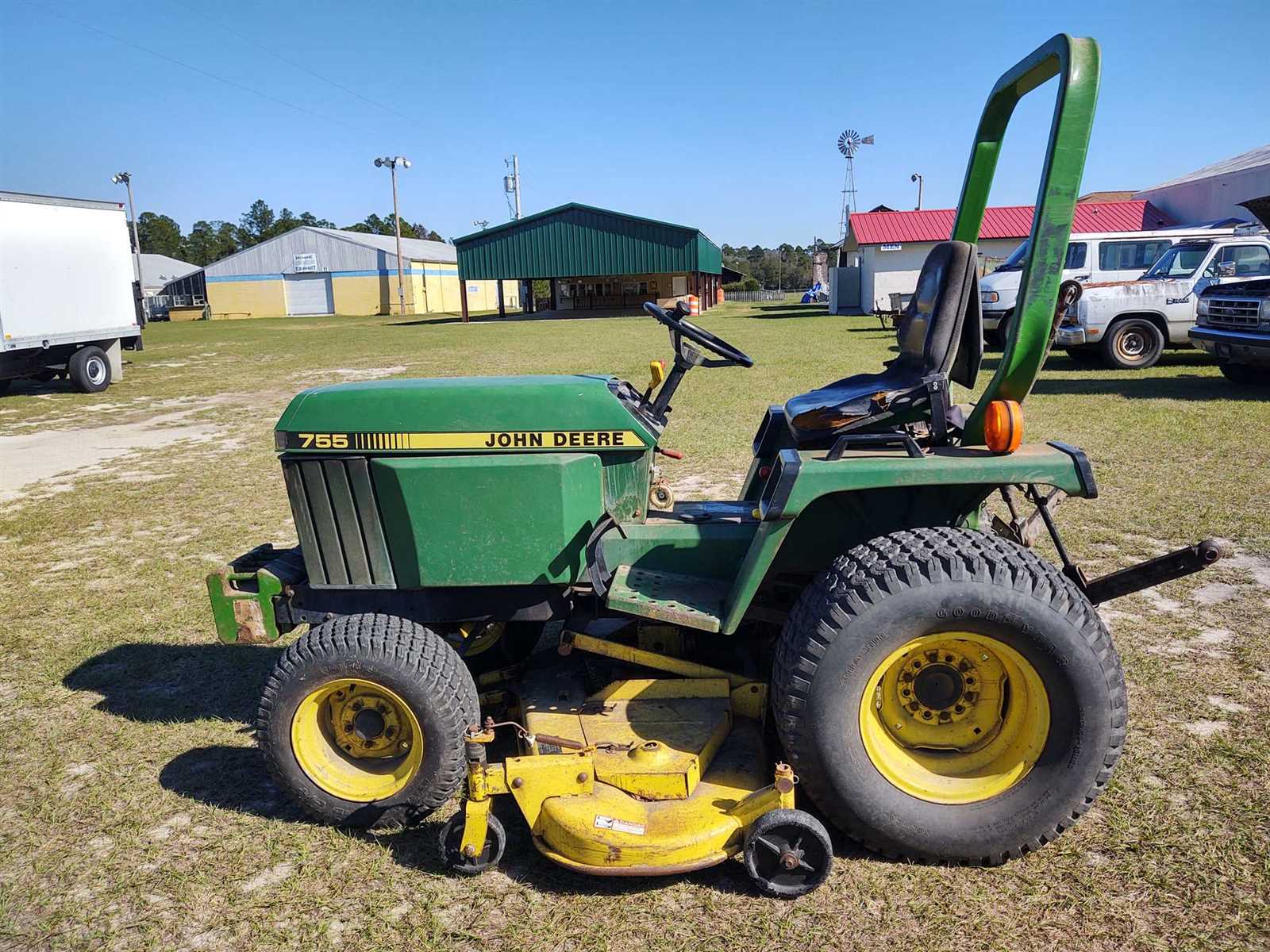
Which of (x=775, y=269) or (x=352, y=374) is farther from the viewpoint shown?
(x=775, y=269)

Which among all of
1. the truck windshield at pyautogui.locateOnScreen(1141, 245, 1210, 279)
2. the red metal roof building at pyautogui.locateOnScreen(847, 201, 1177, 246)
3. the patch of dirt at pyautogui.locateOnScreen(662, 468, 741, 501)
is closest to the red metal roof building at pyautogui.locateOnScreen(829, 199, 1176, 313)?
the red metal roof building at pyautogui.locateOnScreen(847, 201, 1177, 246)

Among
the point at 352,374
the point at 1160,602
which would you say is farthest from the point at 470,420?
the point at 352,374

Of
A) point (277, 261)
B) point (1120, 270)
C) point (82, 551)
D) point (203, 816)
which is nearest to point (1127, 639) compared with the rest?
point (203, 816)

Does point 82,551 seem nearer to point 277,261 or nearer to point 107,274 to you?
point 107,274

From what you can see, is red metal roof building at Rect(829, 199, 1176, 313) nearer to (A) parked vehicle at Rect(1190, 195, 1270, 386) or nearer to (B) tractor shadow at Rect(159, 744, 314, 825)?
(A) parked vehicle at Rect(1190, 195, 1270, 386)

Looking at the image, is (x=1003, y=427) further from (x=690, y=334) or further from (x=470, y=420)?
(x=470, y=420)

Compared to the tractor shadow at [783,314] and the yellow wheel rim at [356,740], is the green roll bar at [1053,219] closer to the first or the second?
the yellow wheel rim at [356,740]

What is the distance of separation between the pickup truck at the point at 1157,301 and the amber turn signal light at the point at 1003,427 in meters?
11.2

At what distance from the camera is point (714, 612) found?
2.81 meters

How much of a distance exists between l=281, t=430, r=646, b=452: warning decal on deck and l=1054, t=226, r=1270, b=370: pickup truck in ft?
37.6

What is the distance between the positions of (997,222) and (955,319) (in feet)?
98.1

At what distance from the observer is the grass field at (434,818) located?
8.30 ft

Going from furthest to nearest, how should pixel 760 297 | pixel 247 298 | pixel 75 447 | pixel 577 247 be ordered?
pixel 760 297, pixel 247 298, pixel 577 247, pixel 75 447

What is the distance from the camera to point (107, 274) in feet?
51.8
